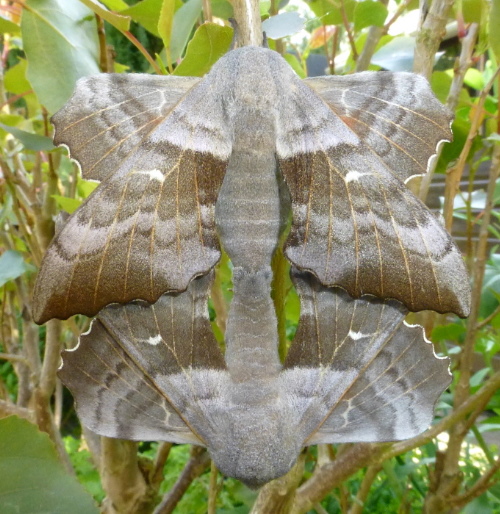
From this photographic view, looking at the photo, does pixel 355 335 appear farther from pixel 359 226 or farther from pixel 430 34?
pixel 430 34

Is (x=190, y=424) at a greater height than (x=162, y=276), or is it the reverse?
(x=162, y=276)

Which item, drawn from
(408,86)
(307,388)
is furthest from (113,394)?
(408,86)

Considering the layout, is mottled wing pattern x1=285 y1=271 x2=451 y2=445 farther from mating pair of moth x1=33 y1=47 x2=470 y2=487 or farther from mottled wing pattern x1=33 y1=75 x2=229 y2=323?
mottled wing pattern x1=33 y1=75 x2=229 y2=323

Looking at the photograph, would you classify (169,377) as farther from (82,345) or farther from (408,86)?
(408,86)

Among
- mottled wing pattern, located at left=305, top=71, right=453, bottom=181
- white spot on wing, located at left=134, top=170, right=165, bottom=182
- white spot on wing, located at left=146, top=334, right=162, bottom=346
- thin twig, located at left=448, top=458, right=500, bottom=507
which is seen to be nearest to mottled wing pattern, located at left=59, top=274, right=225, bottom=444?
white spot on wing, located at left=146, top=334, right=162, bottom=346

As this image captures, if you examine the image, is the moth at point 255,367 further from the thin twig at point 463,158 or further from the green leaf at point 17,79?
the green leaf at point 17,79

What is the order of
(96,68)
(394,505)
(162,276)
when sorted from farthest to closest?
(394,505)
(96,68)
(162,276)
